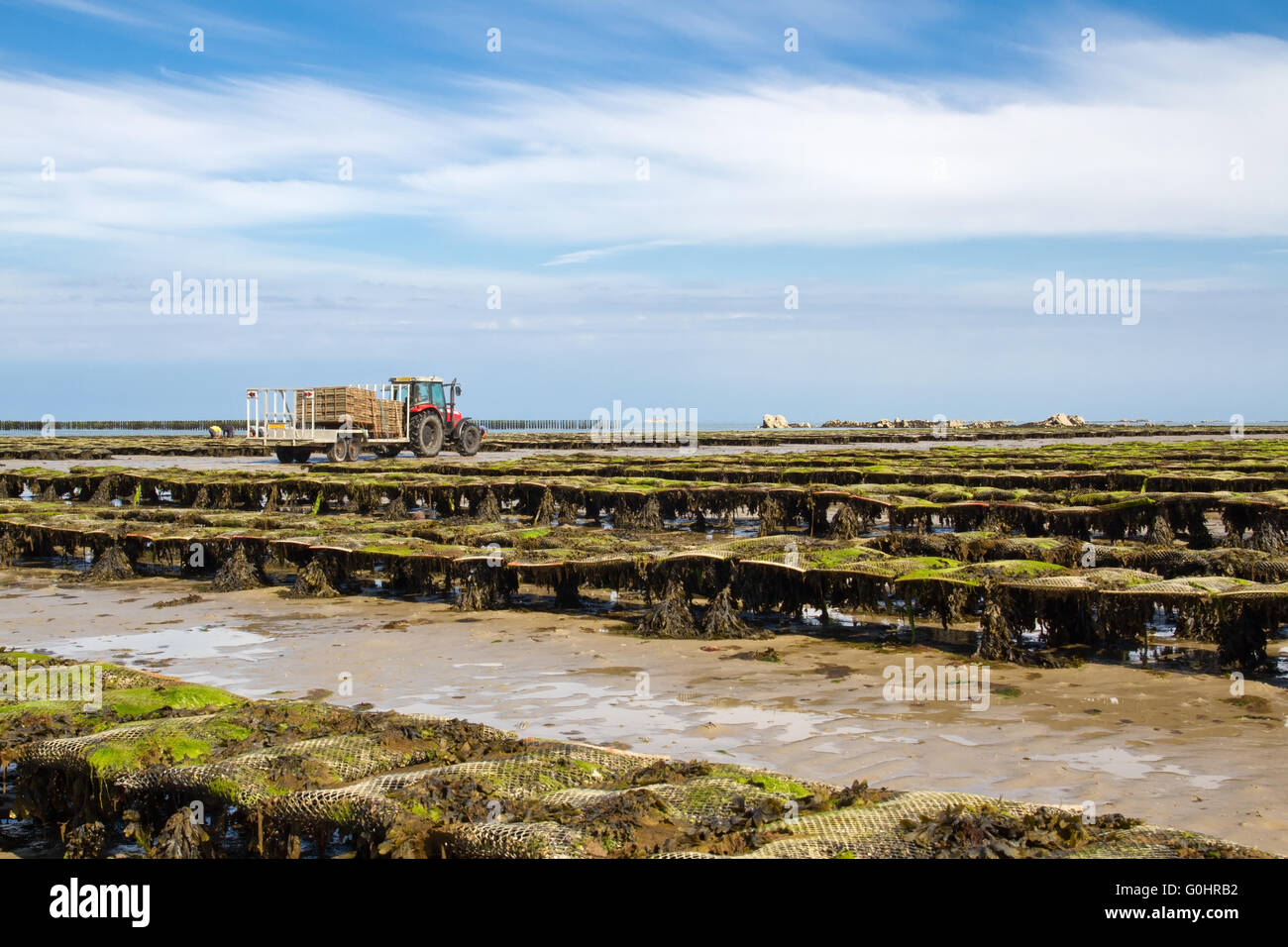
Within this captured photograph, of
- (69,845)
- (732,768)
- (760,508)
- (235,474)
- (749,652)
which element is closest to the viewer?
(69,845)

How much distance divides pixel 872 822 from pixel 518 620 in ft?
24.4

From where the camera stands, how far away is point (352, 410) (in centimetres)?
3303

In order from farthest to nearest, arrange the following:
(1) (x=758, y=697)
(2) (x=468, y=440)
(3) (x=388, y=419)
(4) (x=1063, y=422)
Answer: (4) (x=1063, y=422) < (2) (x=468, y=440) < (3) (x=388, y=419) < (1) (x=758, y=697)

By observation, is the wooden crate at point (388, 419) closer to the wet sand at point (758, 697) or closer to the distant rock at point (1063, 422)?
the wet sand at point (758, 697)

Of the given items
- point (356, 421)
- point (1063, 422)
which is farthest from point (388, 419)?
point (1063, 422)

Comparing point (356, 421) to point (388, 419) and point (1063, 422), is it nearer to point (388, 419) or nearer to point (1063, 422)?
point (388, 419)

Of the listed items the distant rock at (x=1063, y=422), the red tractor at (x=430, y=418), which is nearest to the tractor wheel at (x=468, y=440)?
the red tractor at (x=430, y=418)

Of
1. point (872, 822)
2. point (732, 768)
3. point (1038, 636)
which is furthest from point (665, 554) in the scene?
point (872, 822)

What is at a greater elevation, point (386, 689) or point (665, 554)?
point (665, 554)

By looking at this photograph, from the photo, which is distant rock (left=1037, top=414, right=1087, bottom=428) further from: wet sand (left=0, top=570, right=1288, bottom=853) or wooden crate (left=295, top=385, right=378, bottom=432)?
wet sand (left=0, top=570, right=1288, bottom=853)

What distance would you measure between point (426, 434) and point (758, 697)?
2756 cm
